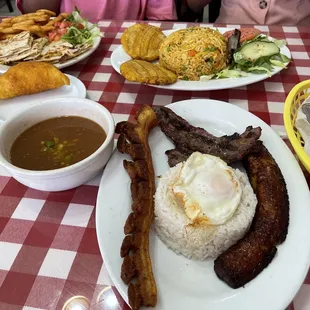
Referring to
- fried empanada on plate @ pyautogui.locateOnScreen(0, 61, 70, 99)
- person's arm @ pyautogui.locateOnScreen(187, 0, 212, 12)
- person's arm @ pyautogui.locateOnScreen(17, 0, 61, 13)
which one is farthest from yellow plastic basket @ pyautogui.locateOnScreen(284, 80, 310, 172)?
person's arm @ pyautogui.locateOnScreen(17, 0, 61, 13)

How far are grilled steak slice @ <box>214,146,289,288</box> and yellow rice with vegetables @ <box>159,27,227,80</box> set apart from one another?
2.57 feet

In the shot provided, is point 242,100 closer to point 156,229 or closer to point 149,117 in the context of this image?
point 149,117

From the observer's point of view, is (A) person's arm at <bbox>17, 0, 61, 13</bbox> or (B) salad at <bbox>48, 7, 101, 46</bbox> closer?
(B) salad at <bbox>48, 7, 101, 46</bbox>

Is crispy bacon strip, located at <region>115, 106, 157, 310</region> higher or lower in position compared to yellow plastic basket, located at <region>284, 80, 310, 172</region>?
lower

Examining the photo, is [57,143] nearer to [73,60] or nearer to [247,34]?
[73,60]

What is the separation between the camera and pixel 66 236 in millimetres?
1224

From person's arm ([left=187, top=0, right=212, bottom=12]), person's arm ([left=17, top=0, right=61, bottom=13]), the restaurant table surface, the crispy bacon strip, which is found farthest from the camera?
person's arm ([left=187, top=0, right=212, bottom=12])

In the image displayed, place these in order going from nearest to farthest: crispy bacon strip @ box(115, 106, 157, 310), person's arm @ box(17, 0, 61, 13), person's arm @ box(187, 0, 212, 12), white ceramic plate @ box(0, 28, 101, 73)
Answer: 1. crispy bacon strip @ box(115, 106, 157, 310)
2. white ceramic plate @ box(0, 28, 101, 73)
3. person's arm @ box(17, 0, 61, 13)
4. person's arm @ box(187, 0, 212, 12)

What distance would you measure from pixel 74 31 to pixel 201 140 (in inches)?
52.2

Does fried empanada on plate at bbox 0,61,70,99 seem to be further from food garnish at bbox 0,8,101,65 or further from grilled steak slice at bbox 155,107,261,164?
grilled steak slice at bbox 155,107,261,164

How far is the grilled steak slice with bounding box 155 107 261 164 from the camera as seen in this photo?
1.30 metres

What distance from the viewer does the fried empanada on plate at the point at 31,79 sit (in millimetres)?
1712

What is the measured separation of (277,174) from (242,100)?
699mm

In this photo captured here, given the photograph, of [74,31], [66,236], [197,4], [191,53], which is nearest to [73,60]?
[74,31]
